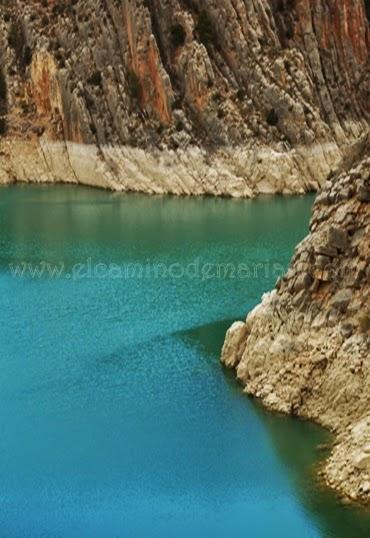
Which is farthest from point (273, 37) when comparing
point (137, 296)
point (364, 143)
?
point (364, 143)

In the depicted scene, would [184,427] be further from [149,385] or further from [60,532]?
[60,532]

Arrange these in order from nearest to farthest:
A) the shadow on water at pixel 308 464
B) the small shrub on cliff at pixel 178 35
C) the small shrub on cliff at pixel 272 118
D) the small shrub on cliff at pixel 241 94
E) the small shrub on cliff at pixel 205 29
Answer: the shadow on water at pixel 308 464 < the small shrub on cliff at pixel 272 118 < the small shrub on cliff at pixel 241 94 < the small shrub on cliff at pixel 178 35 < the small shrub on cliff at pixel 205 29

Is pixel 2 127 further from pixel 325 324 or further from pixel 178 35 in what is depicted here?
pixel 325 324

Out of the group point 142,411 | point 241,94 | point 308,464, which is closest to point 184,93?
point 241,94

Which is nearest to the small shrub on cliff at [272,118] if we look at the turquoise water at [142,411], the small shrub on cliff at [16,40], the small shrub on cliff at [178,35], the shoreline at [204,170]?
the shoreline at [204,170]

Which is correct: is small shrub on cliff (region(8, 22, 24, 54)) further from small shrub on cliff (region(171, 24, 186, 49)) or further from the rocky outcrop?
the rocky outcrop

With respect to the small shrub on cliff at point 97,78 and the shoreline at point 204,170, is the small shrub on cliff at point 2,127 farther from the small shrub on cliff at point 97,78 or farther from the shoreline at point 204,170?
the small shrub on cliff at point 97,78
